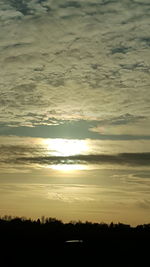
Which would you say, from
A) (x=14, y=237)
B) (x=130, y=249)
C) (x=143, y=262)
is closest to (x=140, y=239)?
(x=130, y=249)

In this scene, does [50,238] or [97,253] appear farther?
[50,238]

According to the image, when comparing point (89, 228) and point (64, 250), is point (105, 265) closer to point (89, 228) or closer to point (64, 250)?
point (64, 250)

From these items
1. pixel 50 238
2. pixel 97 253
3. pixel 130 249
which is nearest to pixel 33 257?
pixel 97 253

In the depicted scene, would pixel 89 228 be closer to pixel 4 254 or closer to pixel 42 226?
pixel 42 226

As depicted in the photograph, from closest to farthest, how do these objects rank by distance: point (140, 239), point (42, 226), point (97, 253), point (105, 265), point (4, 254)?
point (105, 265) → point (4, 254) → point (97, 253) → point (140, 239) → point (42, 226)

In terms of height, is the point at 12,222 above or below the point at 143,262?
above

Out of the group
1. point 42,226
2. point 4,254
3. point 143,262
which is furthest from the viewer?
point 42,226

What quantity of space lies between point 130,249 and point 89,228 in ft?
201

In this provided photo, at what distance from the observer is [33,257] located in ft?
275

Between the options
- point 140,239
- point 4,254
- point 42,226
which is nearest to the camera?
point 4,254

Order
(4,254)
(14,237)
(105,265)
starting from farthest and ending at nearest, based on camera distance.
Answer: (14,237)
(4,254)
(105,265)

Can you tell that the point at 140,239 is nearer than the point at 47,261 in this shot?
No

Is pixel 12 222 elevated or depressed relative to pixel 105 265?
elevated

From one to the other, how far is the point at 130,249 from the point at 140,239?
2527 centimetres
